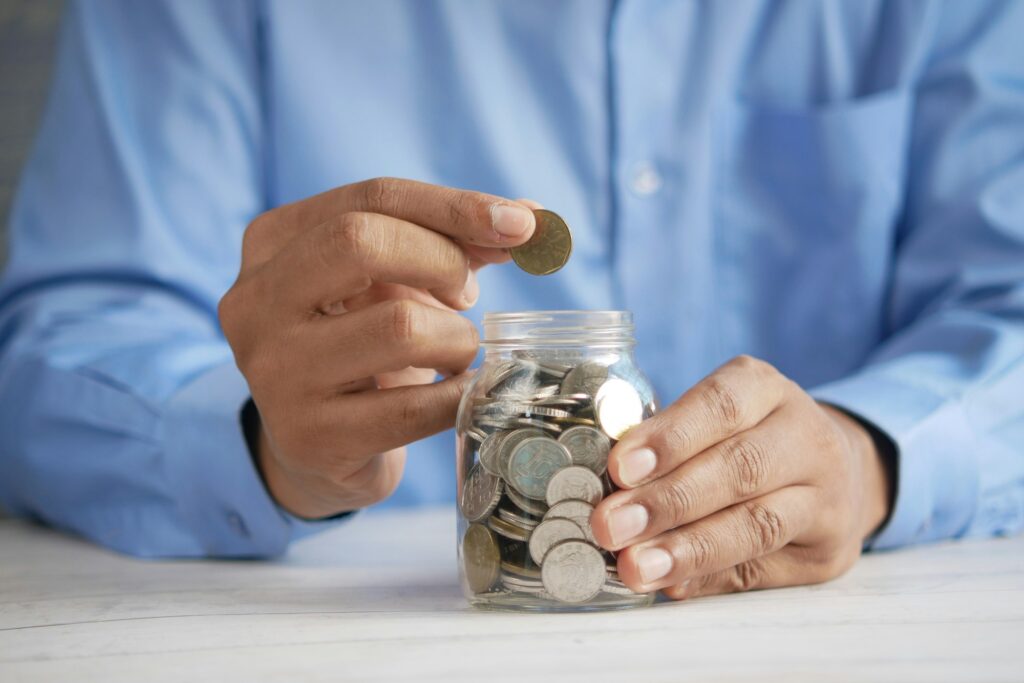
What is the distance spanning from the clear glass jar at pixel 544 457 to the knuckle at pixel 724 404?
67 millimetres

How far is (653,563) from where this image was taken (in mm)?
935

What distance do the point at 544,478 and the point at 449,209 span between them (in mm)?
296

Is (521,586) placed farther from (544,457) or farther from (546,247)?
(546,247)

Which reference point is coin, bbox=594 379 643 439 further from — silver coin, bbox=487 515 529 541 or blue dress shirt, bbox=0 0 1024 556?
blue dress shirt, bbox=0 0 1024 556

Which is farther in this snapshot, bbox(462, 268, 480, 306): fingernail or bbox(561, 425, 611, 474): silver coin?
bbox(462, 268, 480, 306): fingernail

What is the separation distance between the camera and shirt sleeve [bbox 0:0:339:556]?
142 centimetres

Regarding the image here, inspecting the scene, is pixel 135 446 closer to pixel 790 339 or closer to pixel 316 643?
pixel 316 643

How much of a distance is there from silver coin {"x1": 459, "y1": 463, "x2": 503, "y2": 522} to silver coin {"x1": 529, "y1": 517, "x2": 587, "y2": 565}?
0.05 metres

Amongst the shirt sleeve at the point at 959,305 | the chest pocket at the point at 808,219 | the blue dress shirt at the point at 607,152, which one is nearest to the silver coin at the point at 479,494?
the shirt sleeve at the point at 959,305

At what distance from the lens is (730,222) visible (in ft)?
6.32

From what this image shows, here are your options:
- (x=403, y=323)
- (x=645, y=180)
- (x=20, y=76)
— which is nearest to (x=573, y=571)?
(x=403, y=323)

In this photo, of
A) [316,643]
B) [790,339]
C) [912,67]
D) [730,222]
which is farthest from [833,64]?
[316,643]

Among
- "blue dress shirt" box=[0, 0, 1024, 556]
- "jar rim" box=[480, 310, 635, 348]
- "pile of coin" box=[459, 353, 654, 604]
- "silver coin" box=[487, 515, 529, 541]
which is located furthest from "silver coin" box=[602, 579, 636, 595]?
"blue dress shirt" box=[0, 0, 1024, 556]

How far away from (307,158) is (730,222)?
2.80 ft
